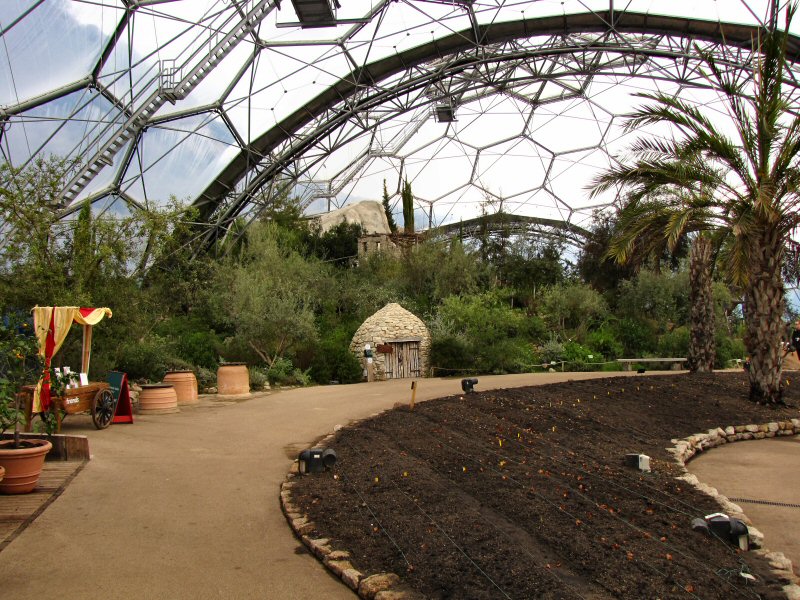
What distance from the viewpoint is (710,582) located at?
463 cm

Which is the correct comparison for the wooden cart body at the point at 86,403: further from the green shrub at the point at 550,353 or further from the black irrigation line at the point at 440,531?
the green shrub at the point at 550,353

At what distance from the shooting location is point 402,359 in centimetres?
2164

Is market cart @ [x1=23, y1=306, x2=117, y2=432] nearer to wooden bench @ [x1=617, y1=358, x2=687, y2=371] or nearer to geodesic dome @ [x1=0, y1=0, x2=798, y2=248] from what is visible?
geodesic dome @ [x1=0, y1=0, x2=798, y2=248]

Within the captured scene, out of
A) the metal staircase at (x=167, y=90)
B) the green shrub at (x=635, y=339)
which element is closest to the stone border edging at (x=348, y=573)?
the metal staircase at (x=167, y=90)

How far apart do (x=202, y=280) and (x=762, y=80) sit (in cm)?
2021

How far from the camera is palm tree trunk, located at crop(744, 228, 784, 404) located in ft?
44.3

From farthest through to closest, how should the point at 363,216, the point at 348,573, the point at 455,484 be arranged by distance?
the point at 363,216 < the point at 455,484 < the point at 348,573

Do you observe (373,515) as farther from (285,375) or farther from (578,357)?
(578,357)

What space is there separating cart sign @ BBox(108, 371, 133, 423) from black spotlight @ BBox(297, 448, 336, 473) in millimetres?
5130

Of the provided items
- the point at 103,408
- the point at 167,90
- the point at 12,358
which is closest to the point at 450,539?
the point at 12,358

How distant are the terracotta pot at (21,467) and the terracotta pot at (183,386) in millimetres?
8099

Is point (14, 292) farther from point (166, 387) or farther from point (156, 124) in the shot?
point (156, 124)

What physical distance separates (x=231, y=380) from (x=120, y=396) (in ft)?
15.9

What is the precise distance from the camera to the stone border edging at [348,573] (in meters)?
4.38
